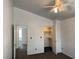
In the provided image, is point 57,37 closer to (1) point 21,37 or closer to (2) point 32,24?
(2) point 32,24

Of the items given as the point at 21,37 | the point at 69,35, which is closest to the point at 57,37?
the point at 69,35

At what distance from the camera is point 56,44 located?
7.00m

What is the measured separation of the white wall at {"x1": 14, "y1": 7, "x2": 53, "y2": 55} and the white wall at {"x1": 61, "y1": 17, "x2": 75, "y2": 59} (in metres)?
1.45

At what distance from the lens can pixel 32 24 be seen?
688 cm

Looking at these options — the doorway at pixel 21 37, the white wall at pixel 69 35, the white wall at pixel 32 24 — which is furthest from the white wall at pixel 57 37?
the doorway at pixel 21 37

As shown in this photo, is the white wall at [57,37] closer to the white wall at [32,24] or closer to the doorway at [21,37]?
the white wall at [32,24]

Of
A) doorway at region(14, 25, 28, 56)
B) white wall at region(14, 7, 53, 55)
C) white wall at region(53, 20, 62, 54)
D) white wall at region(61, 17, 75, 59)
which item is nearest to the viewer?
white wall at region(61, 17, 75, 59)

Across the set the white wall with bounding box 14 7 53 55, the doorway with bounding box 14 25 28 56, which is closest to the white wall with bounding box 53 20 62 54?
the white wall with bounding box 14 7 53 55

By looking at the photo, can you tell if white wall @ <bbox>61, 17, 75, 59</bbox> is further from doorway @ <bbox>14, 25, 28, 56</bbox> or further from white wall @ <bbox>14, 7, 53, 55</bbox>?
doorway @ <bbox>14, 25, 28, 56</bbox>

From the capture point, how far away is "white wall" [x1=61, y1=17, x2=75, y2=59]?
5441mm

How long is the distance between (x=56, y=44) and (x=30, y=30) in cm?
218

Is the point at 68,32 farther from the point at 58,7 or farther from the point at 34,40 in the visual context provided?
the point at 58,7

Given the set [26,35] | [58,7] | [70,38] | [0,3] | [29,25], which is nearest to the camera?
[0,3]
